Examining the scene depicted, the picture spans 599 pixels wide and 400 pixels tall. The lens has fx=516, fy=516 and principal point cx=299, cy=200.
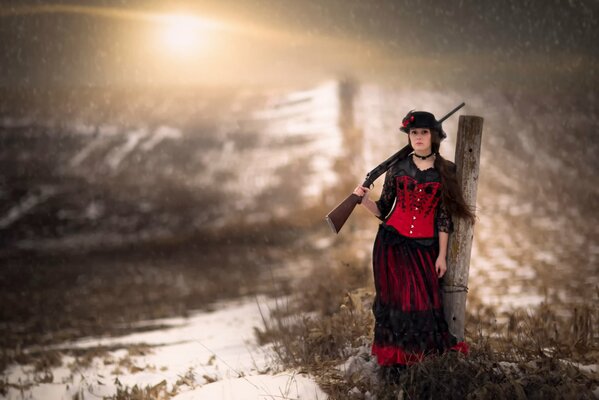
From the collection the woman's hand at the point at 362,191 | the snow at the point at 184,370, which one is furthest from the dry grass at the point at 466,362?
the woman's hand at the point at 362,191

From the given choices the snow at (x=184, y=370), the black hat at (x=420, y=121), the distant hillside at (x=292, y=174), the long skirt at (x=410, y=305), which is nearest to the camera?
the black hat at (x=420, y=121)

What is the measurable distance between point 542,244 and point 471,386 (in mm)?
15594

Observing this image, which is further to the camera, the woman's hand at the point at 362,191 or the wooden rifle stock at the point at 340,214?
the woman's hand at the point at 362,191

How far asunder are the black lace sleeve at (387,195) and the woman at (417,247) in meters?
0.01

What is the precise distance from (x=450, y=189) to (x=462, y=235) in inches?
16.0

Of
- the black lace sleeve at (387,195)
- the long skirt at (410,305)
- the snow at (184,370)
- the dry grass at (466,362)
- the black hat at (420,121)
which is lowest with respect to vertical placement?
the snow at (184,370)

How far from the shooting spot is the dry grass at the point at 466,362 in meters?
3.59

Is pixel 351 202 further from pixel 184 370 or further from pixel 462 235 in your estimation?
pixel 184 370

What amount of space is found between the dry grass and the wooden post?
349 mm

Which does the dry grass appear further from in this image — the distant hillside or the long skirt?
the distant hillside

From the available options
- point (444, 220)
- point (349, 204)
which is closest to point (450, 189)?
point (444, 220)

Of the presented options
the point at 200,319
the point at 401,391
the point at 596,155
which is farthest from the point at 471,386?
the point at 596,155

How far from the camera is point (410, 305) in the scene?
3957mm
